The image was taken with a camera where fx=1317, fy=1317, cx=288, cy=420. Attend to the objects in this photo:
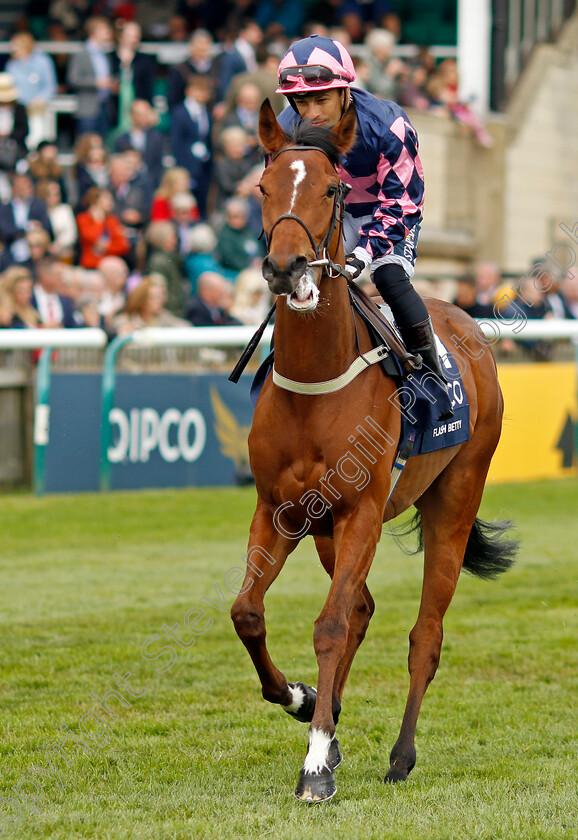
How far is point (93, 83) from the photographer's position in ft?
46.2

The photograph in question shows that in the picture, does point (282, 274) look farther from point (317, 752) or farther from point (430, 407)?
point (317, 752)

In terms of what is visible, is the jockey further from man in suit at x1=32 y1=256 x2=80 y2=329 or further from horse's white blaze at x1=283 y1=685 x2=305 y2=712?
man in suit at x1=32 y1=256 x2=80 y2=329

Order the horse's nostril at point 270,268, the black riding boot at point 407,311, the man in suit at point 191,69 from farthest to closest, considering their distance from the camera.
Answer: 1. the man in suit at point 191,69
2. the black riding boot at point 407,311
3. the horse's nostril at point 270,268

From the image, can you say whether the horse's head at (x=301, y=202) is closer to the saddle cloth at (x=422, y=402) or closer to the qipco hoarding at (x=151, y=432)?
the saddle cloth at (x=422, y=402)

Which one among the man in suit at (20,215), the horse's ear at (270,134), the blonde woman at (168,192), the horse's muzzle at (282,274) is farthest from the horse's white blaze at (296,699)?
the blonde woman at (168,192)

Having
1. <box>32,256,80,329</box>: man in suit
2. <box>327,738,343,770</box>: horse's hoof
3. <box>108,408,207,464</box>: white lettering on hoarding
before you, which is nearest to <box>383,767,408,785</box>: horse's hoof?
<box>327,738,343,770</box>: horse's hoof

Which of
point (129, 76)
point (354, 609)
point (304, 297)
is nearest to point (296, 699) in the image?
point (354, 609)

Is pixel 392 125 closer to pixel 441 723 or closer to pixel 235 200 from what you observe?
pixel 441 723

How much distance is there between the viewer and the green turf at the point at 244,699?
3.91 m

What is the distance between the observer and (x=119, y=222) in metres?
12.5

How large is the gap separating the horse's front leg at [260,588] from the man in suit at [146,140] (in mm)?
9193

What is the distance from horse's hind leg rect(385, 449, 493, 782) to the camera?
4902 millimetres

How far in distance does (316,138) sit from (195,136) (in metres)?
9.69

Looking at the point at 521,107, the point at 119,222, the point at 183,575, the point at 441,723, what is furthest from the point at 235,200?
the point at 441,723
